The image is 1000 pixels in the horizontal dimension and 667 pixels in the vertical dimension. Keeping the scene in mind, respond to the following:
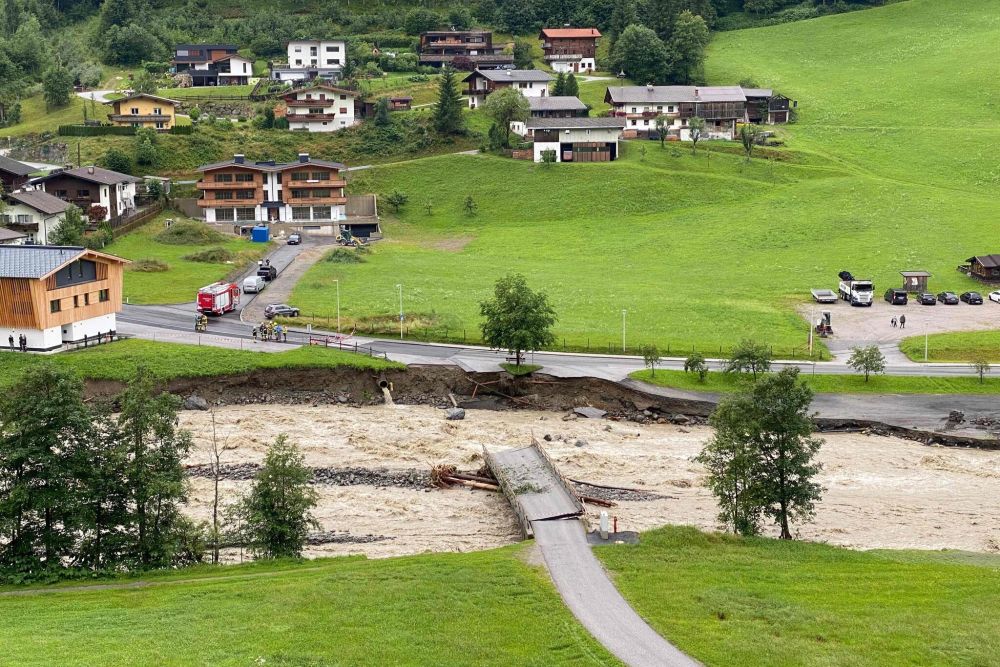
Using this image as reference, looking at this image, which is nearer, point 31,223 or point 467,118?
point 31,223

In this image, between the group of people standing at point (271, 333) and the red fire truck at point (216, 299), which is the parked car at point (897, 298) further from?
the red fire truck at point (216, 299)

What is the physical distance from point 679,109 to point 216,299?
80.1 m

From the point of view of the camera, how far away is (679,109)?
474 ft

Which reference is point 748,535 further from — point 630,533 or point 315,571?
point 315,571

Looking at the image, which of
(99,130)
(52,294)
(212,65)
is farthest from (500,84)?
(52,294)

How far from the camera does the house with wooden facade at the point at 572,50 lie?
174 meters

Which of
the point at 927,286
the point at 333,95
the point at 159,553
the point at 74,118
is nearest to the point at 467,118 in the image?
the point at 333,95

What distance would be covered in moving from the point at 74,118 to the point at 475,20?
69.3 m

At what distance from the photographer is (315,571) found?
3944cm

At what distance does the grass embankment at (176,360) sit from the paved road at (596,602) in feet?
92.8

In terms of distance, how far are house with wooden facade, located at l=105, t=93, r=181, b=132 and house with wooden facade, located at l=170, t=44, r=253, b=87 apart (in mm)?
25546

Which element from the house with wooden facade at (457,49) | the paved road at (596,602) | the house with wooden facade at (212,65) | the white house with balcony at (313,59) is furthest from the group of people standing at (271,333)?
the house with wooden facade at (457,49)

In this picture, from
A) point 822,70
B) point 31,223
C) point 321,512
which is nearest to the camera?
point 321,512

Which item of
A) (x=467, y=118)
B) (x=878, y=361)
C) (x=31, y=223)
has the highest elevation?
(x=467, y=118)
